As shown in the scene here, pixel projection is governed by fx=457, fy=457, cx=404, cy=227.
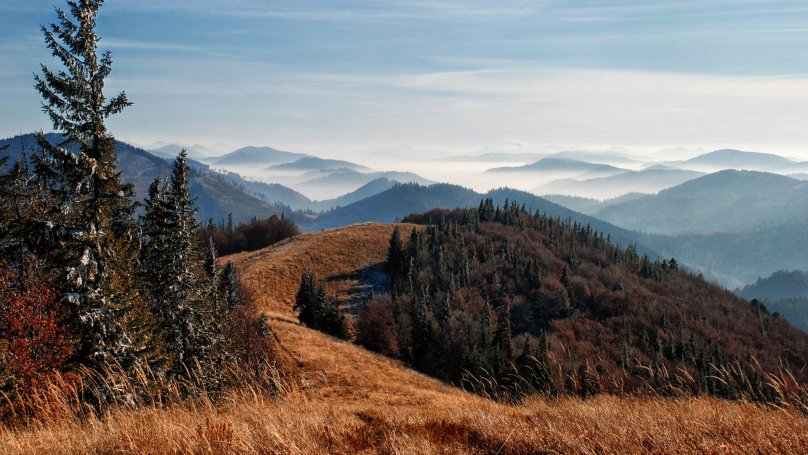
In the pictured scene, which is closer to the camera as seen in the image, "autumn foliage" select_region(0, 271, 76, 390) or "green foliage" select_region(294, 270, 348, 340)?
"autumn foliage" select_region(0, 271, 76, 390)

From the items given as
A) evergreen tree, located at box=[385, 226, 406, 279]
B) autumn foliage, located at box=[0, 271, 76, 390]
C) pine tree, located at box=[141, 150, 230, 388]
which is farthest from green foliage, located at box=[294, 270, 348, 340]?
autumn foliage, located at box=[0, 271, 76, 390]

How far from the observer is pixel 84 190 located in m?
18.2

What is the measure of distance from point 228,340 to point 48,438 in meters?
32.4

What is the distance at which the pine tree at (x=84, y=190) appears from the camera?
17.7m

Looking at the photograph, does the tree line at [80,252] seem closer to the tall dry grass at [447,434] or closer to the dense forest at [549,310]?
the tall dry grass at [447,434]

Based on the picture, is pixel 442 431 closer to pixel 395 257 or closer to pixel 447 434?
pixel 447 434

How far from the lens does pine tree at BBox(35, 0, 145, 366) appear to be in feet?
58.1

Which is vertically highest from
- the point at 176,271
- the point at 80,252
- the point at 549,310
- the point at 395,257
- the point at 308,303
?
the point at 80,252

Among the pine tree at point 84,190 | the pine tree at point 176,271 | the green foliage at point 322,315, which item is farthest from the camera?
the green foliage at point 322,315

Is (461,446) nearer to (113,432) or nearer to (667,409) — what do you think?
(667,409)

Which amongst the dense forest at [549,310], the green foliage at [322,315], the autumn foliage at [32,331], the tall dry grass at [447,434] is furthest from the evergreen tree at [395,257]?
the tall dry grass at [447,434]

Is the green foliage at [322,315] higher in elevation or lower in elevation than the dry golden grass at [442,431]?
lower

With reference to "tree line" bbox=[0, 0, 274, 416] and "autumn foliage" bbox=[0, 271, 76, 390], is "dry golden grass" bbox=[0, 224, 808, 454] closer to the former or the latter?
"tree line" bbox=[0, 0, 274, 416]

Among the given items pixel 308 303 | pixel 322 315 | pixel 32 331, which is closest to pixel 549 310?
pixel 308 303
